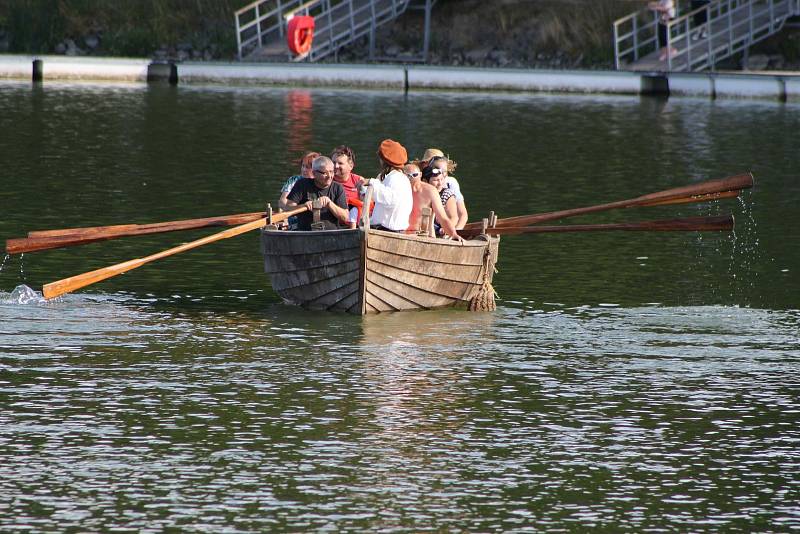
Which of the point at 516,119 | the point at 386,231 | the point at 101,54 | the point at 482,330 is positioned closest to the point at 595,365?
the point at 482,330

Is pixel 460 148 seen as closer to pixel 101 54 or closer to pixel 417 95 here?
pixel 417 95

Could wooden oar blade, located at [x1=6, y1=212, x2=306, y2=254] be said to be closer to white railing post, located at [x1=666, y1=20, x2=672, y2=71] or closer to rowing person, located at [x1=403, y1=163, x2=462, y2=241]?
rowing person, located at [x1=403, y1=163, x2=462, y2=241]

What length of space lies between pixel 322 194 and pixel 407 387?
382cm

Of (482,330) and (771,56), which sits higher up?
(771,56)

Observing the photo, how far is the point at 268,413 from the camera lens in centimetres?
1166

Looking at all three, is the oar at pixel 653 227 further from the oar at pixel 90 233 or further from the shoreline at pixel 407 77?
the shoreline at pixel 407 77

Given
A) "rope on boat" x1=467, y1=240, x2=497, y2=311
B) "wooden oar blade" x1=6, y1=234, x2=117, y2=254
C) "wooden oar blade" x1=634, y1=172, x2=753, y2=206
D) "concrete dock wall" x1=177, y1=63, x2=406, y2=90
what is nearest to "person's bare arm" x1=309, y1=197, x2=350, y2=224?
"rope on boat" x1=467, y1=240, x2=497, y2=311

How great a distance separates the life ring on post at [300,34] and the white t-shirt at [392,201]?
32362 mm

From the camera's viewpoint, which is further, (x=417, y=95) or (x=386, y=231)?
(x=417, y=95)

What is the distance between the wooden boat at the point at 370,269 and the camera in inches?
594

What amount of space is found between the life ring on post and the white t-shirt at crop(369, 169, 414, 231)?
3236cm

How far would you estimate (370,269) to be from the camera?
15094mm

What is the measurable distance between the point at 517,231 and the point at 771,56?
3307 cm

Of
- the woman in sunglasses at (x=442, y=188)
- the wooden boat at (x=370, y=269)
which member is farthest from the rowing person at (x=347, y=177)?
the wooden boat at (x=370, y=269)
